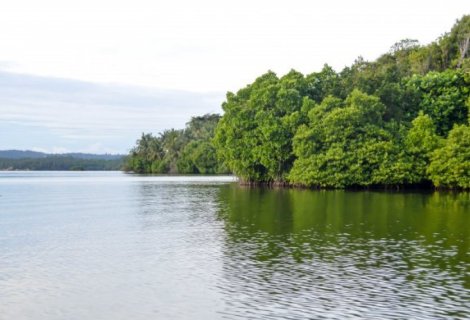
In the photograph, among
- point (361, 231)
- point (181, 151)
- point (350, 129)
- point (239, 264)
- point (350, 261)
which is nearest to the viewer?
point (239, 264)

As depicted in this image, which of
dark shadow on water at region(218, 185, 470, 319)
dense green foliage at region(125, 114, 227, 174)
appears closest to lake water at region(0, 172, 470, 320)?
dark shadow on water at region(218, 185, 470, 319)

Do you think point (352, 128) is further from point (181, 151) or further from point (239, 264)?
point (181, 151)

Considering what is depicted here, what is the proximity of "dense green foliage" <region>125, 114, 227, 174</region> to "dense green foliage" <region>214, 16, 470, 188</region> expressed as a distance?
210 ft

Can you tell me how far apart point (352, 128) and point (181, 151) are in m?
102

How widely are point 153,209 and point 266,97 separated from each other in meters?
36.2

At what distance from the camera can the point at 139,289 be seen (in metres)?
21.8

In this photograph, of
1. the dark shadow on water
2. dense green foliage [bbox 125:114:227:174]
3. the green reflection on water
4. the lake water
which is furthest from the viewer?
dense green foliage [bbox 125:114:227:174]

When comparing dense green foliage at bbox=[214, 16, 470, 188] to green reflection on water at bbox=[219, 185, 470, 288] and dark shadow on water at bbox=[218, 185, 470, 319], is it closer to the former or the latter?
green reflection on water at bbox=[219, 185, 470, 288]

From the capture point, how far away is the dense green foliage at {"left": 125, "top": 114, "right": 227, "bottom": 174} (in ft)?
524

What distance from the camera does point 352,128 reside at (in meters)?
73.9

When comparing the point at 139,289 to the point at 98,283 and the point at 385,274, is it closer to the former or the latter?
the point at 98,283

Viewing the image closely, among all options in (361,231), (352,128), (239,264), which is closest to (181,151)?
(352,128)

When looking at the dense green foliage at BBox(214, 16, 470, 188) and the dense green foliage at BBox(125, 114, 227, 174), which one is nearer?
the dense green foliage at BBox(214, 16, 470, 188)

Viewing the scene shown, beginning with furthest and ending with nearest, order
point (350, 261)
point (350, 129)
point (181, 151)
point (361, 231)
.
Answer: point (181, 151) < point (350, 129) < point (361, 231) < point (350, 261)
